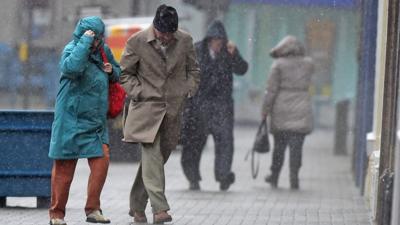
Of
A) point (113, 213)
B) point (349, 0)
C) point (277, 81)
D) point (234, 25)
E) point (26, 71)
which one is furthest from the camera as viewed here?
point (234, 25)

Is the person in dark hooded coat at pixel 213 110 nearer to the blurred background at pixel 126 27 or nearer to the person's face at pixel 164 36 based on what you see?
the blurred background at pixel 126 27

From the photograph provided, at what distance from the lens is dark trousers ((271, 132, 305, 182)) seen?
626 inches

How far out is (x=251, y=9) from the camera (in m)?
17.5

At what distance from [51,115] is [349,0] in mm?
4076

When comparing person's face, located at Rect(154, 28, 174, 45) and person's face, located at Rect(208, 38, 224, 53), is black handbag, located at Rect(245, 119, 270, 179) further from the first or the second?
person's face, located at Rect(154, 28, 174, 45)

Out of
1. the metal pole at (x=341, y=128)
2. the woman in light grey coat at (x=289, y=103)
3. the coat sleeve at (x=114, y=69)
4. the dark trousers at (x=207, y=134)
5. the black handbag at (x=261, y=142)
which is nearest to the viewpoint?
the coat sleeve at (x=114, y=69)

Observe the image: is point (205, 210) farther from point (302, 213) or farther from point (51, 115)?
point (51, 115)

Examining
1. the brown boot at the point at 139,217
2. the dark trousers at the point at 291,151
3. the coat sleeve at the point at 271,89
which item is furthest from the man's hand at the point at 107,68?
the dark trousers at the point at 291,151

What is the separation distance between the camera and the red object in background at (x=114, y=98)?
10.7 metres

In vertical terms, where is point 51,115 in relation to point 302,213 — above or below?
above

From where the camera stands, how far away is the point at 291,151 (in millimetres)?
15938

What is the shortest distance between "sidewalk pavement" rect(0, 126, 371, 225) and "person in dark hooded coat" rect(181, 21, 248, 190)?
299mm

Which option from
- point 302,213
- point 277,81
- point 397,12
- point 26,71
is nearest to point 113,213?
point 302,213

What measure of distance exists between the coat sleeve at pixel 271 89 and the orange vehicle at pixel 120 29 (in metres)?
3.97
